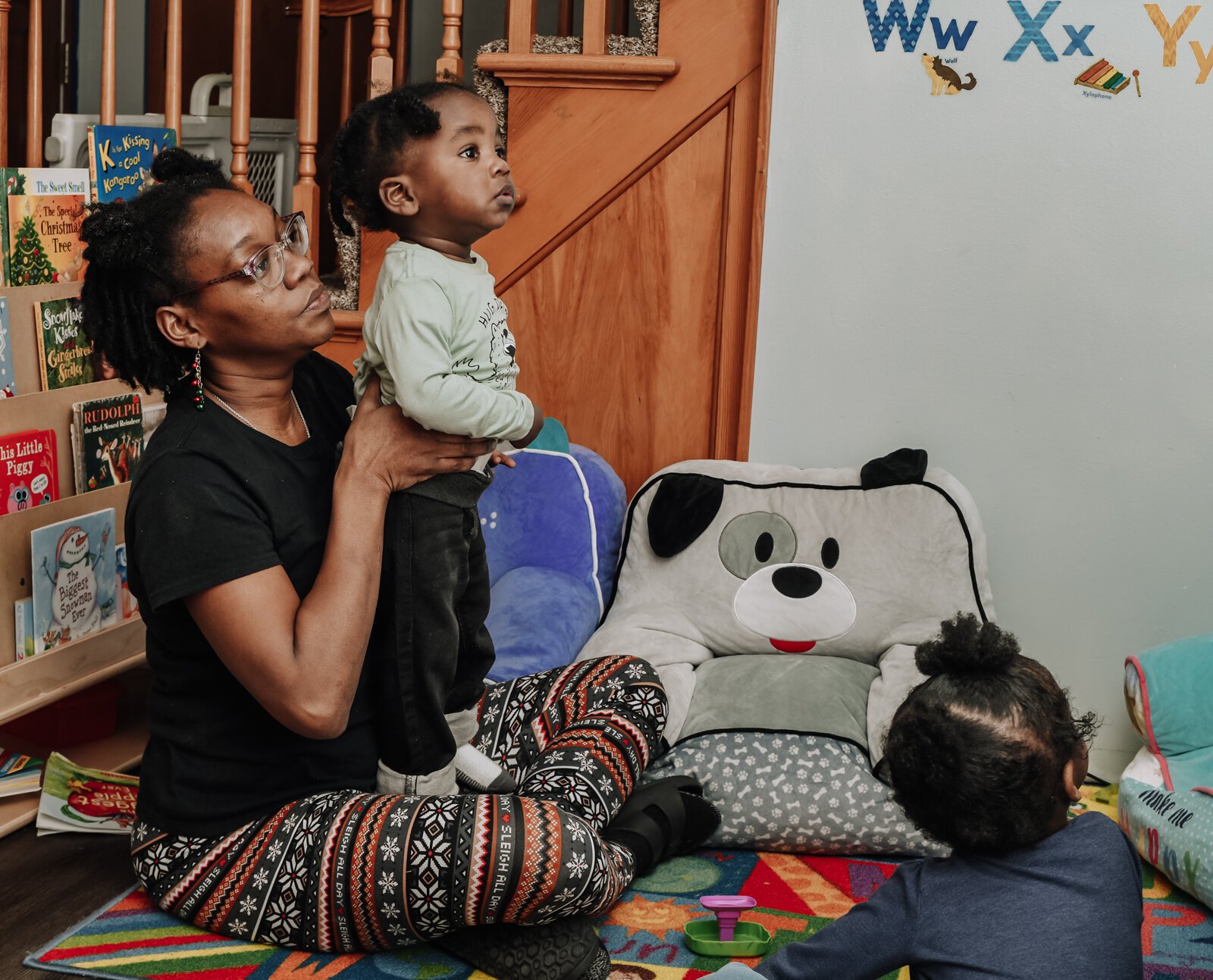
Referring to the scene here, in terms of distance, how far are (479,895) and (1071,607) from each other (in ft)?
4.64

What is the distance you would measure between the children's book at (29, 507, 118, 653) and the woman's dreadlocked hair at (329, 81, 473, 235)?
712 mm

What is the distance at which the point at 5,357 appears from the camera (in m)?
1.95

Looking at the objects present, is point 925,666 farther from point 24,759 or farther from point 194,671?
point 24,759

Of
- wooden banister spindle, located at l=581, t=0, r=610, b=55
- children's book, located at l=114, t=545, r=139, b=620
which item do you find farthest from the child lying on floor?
wooden banister spindle, located at l=581, t=0, r=610, b=55

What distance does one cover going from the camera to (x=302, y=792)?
1.60 meters

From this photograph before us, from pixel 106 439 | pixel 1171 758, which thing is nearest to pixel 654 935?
pixel 1171 758

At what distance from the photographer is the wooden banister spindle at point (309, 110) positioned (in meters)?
2.39

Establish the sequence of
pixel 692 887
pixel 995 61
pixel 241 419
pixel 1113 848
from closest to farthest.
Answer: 1. pixel 1113 848
2. pixel 241 419
3. pixel 692 887
4. pixel 995 61

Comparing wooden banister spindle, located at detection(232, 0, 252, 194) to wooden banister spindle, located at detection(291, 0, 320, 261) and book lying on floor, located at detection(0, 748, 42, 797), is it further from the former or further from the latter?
book lying on floor, located at detection(0, 748, 42, 797)

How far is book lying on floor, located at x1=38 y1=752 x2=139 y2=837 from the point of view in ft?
6.48

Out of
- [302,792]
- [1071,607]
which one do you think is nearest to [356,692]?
[302,792]

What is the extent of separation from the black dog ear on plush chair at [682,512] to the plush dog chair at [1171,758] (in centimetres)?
78

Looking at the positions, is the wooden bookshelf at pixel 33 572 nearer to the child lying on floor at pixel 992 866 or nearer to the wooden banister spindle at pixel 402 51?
the child lying on floor at pixel 992 866

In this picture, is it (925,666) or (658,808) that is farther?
(658,808)
